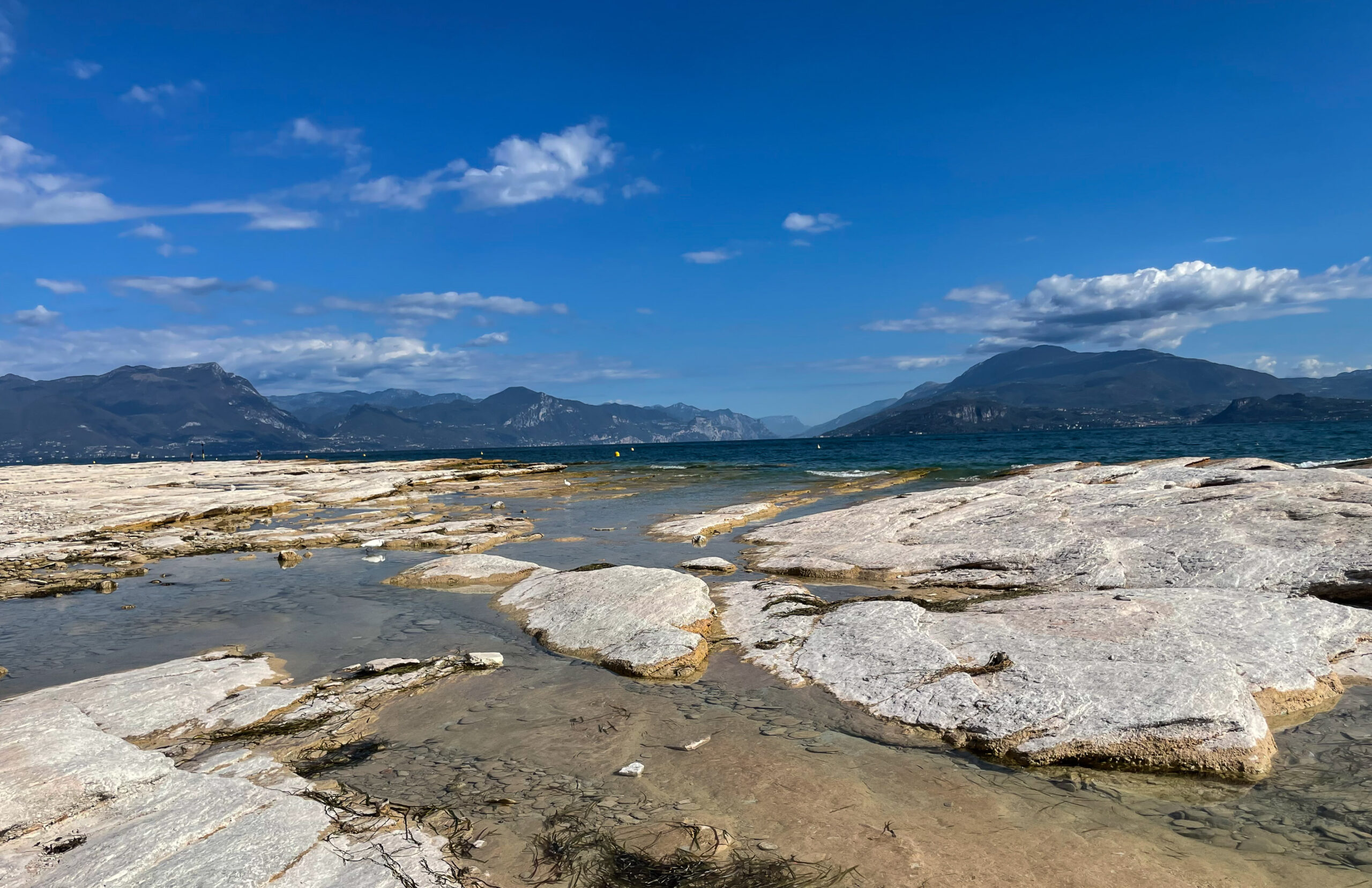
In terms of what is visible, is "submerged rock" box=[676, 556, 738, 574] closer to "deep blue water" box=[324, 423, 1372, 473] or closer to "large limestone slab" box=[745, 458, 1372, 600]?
"large limestone slab" box=[745, 458, 1372, 600]

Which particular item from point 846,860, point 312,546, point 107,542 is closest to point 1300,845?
point 846,860

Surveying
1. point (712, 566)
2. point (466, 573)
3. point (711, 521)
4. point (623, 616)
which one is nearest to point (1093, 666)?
point (623, 616)

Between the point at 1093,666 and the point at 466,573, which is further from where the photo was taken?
the point at 466,573

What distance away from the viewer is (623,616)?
490 inches

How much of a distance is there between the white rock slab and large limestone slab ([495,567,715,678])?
384 inches

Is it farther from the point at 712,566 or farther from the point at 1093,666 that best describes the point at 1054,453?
the point at 1093,666

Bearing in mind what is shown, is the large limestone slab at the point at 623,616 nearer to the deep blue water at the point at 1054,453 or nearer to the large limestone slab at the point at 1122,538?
the large limestone slab at the point at 1122,538

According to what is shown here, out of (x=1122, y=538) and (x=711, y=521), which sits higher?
(x=1122, y=538)

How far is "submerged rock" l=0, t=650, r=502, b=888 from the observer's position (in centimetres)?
521

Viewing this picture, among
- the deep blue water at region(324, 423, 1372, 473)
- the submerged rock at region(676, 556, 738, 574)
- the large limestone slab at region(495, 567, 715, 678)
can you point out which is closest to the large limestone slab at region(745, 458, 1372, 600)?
the submerged rock at region(676, 556, 738, 574)

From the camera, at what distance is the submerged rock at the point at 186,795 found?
521 cm

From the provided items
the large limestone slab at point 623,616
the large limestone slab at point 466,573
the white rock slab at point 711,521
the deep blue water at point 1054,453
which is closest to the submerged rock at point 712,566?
the large limestone slab at point 623,616

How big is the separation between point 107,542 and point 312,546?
8534mm

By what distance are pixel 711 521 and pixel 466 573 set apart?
39.4ft
